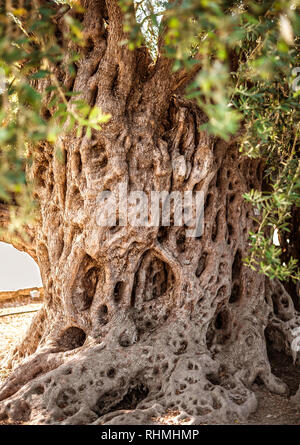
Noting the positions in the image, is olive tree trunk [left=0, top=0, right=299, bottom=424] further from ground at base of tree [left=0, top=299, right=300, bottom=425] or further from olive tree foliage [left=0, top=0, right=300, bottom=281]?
olive tree foliage [left=0, top=0, right=300, bottom=281]

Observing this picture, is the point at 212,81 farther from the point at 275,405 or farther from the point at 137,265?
the point at 275,405

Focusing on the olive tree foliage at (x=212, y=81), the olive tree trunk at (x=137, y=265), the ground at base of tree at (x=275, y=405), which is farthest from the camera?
the olive tree trunk at (x=137, y=265)

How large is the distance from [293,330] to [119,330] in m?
2.30

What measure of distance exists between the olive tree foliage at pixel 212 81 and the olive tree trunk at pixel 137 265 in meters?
0.48

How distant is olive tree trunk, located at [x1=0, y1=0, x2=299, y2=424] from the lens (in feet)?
13.9

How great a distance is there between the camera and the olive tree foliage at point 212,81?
82.2 inches

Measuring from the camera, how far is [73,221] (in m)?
4.72

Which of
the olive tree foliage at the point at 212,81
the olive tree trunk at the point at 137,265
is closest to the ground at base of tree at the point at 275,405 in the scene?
the olive tree trunk at the point at 137,265

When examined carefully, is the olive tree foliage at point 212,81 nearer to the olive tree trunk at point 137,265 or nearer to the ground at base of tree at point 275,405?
the olive tree trunk at point 137,265

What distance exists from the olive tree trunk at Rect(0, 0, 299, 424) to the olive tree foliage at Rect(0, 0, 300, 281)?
0.48 m

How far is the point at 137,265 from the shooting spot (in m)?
4.75

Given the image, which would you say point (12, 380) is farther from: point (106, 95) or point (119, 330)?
point (106, 95)
